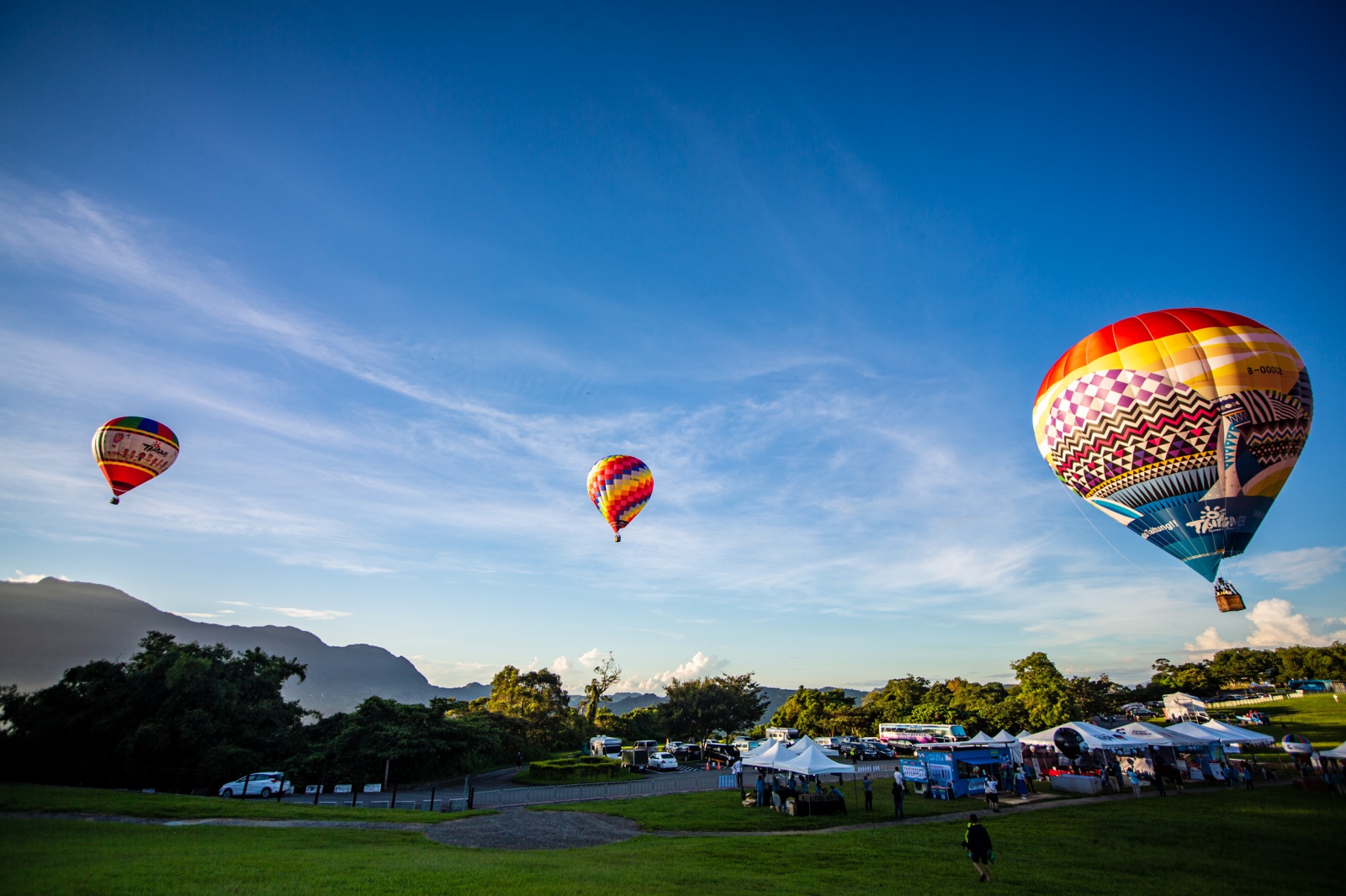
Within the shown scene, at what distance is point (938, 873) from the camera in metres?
14.2

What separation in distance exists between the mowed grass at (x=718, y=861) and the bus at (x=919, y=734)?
83.9 feet

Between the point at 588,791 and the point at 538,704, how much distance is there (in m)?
25.6

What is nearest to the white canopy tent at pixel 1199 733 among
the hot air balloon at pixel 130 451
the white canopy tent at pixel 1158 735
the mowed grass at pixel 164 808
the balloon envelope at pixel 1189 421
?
the white canopy tent at pixel 1158 735

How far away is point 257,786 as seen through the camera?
29469 mm

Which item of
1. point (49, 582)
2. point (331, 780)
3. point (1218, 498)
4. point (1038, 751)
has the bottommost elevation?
point (331, 780)

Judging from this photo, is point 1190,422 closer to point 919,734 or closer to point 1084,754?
point 1084,754

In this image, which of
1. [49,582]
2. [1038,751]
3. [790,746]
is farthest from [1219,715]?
[49,582]

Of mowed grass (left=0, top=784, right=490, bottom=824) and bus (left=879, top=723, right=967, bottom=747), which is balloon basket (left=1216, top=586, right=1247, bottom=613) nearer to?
bus (left=879, top=723, right=967, bottom=747)

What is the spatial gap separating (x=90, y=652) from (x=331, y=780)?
8036 inches

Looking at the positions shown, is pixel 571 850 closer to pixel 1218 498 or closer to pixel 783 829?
pixel 783 829

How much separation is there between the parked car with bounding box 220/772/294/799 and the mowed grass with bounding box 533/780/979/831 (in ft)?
49.0

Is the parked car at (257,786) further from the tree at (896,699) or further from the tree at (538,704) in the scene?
the tree at (896,699)

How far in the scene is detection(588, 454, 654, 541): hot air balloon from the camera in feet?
120

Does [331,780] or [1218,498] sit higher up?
[1218,498]
